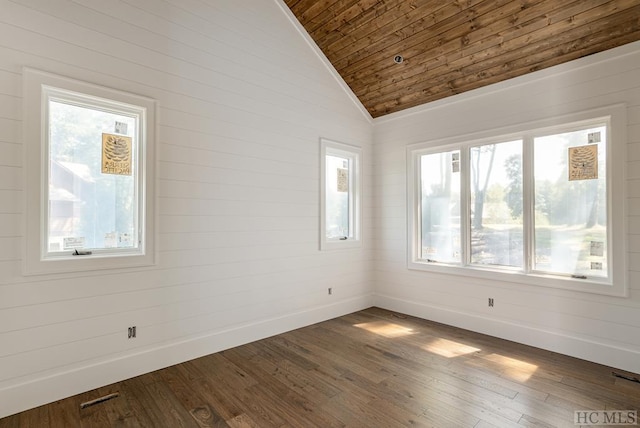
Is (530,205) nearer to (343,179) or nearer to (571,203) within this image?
(571,203)

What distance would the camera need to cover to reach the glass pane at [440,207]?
14.6 ft

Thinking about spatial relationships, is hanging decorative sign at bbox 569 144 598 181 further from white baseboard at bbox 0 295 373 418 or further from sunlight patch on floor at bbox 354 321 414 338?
white baseboard at bbox 0 295 373 418

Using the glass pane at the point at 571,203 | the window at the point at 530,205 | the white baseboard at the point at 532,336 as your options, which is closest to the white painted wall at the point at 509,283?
the white baseboard at the point at 532,336

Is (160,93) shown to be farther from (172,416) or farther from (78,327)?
(172,416)

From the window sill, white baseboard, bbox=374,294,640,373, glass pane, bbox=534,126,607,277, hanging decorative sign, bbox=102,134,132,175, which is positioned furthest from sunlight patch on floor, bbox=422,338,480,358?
hanging decorative sign, bbox=102,134,132,175

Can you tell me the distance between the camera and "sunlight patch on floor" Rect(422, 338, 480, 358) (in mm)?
3426

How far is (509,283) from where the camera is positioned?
385 centimetres

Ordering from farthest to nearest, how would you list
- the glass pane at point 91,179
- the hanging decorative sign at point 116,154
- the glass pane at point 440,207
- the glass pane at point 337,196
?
1. the glass pane at point 337,196
2. the glass pane at point 440,207
3. the hanging decorative sign at point 116,154
4. the glass pane at point 91,179

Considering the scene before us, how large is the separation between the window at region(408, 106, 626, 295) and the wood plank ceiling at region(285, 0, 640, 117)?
72 centimetres

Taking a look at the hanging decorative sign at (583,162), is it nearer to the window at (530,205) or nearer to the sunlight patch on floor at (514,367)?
the window at (530,205)

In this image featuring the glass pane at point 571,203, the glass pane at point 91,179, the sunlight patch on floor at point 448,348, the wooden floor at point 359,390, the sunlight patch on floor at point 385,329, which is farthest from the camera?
the sunlight patch on floor at point 385,329

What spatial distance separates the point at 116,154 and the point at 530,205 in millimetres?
4468

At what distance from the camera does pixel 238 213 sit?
366cm

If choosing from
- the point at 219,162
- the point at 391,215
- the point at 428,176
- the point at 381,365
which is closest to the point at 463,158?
the point at 428,176
